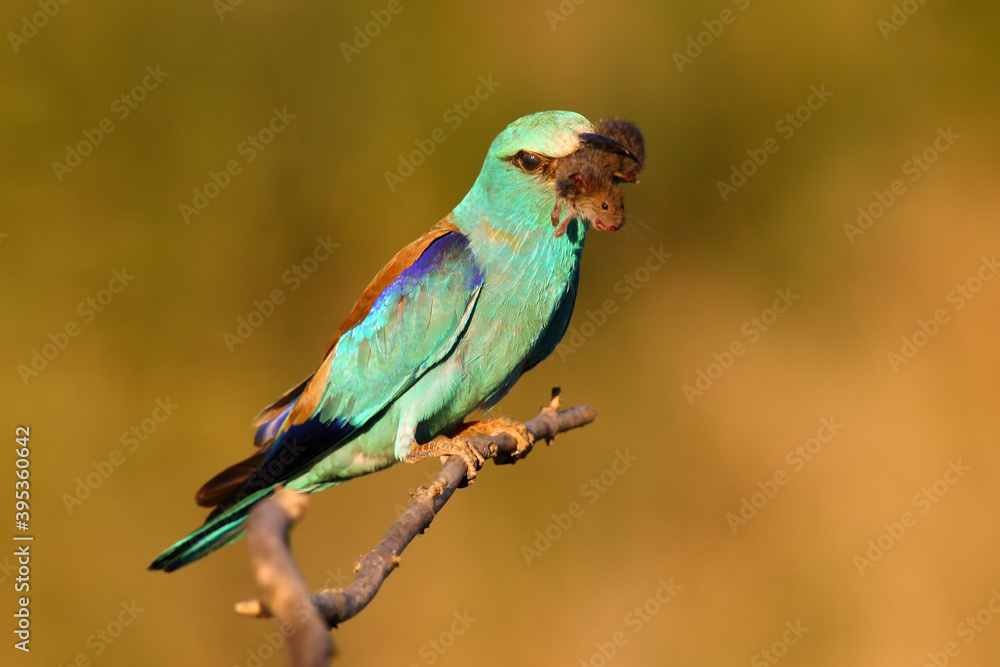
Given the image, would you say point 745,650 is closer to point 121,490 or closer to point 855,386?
point 855,386

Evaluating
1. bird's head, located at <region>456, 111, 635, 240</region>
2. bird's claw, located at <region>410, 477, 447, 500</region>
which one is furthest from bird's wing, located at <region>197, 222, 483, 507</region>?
bird's claw, located at <region>410, 477, 447, 500</region>

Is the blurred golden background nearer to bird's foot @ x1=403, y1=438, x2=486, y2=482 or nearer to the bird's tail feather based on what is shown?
the bird's tail feather

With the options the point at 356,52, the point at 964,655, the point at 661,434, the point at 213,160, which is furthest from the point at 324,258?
the point at 964,655

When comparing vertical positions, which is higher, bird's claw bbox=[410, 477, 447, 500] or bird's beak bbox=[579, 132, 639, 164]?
bird's beak bbox=[579, 132, 639, 164]

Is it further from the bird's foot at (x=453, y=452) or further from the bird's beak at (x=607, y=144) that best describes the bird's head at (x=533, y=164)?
the bird's foot at (x=453, y=452)

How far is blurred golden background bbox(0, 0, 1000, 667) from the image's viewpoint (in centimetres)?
444

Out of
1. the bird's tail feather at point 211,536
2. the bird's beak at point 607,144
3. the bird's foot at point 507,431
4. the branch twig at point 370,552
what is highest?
the bird's beak at point 607,144

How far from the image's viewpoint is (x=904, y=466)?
4691mm

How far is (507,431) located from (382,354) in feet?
1.56

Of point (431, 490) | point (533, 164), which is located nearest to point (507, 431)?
point (533, 164)

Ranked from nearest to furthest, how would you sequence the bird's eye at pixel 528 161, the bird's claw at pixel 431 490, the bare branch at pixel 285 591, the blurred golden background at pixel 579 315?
1. the bare branch at pixel 285 591
2. the bird's claw at pixel 431 490
3. the bird's eye at pixel 528 161
4. the blurred golden background at pixel 579 315

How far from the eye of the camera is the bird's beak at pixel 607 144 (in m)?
2.65

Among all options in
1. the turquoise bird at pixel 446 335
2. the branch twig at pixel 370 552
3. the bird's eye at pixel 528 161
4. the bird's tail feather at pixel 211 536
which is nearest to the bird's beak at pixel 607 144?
the turquoise bird at pixel 446 335

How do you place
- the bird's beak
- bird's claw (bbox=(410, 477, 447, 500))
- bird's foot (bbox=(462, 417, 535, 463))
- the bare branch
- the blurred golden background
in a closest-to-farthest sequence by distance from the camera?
the bare branch, bird's claw (bbox=(410, 477, 447, 500)), the bird's beak, bird's foot (bbox=(462, 417, 535, 463)), the blurred golden background
